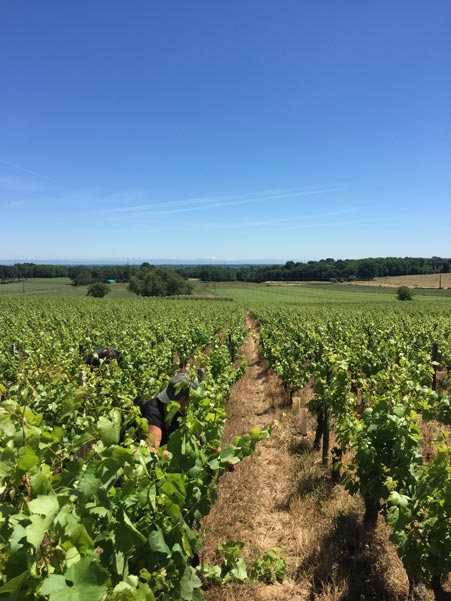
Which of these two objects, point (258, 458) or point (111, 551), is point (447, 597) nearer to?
point (111, 551)

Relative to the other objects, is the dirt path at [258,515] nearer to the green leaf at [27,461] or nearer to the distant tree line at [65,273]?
the green leaf at [27,461]

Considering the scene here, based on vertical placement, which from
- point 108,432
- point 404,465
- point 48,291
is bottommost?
point 48,291

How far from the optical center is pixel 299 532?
4.34 m

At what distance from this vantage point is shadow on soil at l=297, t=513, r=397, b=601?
3467 mm

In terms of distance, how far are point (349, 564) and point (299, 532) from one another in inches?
26.2

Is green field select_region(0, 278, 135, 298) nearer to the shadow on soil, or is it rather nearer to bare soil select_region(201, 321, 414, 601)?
bare soil select_region(201, 321, 414, 601)

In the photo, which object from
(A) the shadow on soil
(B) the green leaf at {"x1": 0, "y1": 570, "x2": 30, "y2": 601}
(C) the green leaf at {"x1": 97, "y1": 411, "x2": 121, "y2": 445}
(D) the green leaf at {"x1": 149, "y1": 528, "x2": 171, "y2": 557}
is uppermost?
(C) the green leaf at {"x1": 97, "y1": 411, "x2": 121, "y2": 445}

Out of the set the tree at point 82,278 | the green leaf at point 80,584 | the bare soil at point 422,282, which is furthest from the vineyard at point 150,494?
the tree at point 82,278

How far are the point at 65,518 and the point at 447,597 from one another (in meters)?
3.48

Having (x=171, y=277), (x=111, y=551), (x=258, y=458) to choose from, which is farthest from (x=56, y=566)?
(x=171, y=277)

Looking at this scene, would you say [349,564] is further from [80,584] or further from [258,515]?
[80,584]

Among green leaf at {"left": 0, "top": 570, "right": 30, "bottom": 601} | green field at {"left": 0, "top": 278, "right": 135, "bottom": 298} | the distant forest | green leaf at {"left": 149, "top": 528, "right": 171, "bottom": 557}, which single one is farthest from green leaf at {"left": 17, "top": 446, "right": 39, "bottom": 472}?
the distant forest

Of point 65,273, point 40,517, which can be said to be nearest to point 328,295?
point 40,517

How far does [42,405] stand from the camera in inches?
174
